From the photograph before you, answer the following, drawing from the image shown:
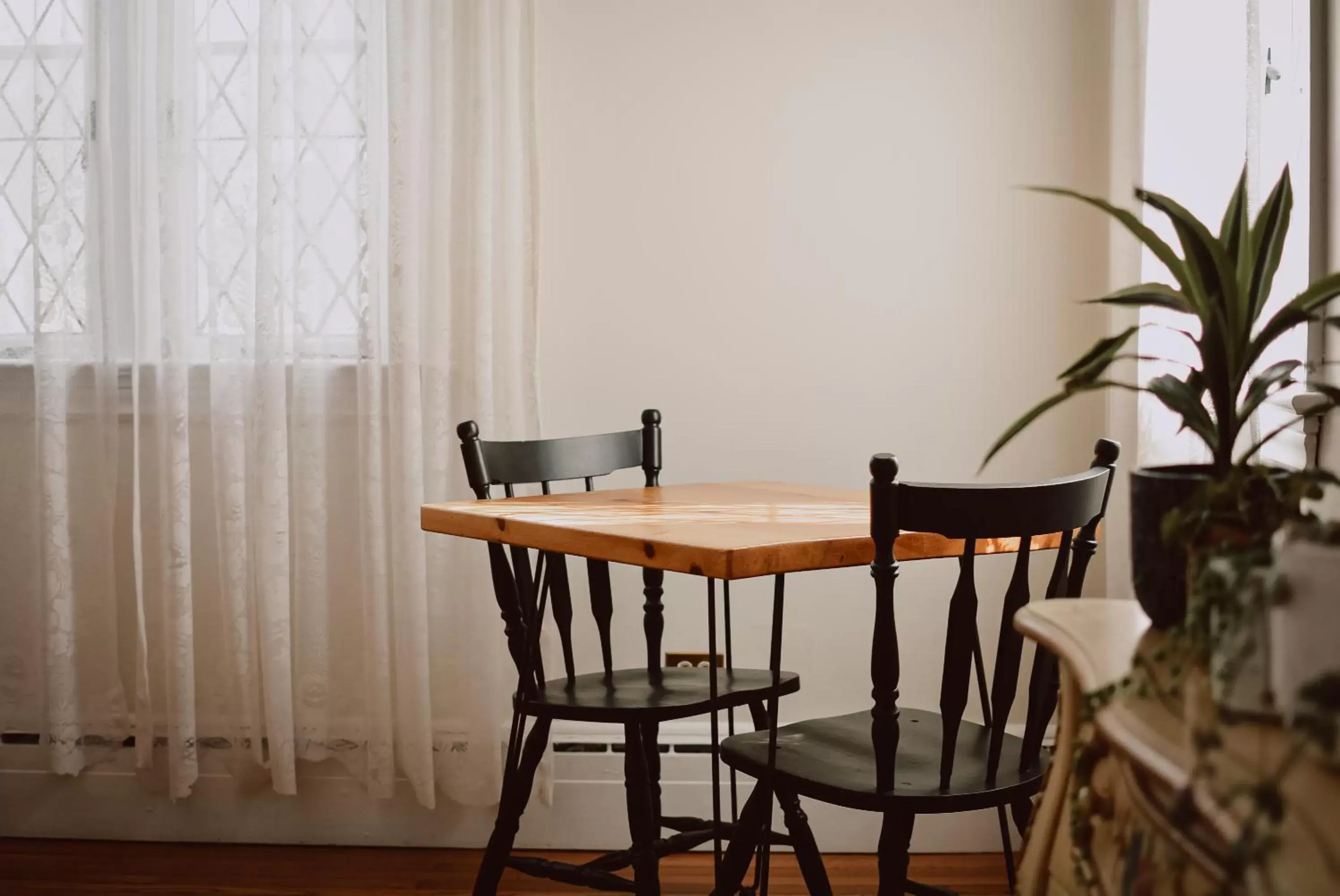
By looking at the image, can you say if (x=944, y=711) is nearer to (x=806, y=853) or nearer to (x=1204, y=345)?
(x=806, y=853)

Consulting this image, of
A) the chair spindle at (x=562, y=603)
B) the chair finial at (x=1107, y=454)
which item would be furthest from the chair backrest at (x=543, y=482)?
the chair finial at (x=1107, y=454)

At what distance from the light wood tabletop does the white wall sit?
544mm

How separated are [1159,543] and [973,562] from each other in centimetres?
44

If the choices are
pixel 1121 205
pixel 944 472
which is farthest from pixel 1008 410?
pixel 1121 205

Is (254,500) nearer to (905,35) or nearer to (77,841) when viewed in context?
(77,841)

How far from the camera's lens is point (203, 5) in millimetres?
2715

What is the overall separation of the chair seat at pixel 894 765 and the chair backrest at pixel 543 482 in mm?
459

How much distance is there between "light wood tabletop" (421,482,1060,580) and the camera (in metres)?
1.51

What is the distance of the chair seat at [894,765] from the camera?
1.54m

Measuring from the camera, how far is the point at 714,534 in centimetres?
162

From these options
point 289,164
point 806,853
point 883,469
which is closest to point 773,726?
point 806,853

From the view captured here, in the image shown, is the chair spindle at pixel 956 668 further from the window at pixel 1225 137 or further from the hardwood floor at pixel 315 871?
the hardwood floor at pixel 315 871

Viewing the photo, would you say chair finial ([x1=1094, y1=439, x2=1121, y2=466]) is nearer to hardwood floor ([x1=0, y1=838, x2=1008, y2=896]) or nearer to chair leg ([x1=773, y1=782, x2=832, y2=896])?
chair leg ([x1=773, y1=782, x2=832, y2=896])

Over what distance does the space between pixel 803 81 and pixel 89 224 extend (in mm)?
1621
